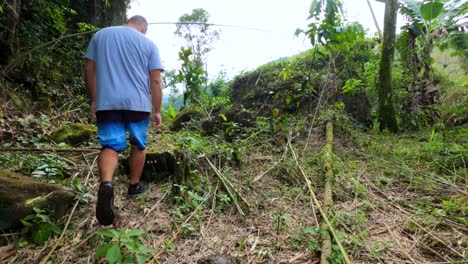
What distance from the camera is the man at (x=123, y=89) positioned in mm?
2324

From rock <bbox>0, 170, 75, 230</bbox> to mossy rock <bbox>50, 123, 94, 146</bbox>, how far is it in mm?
1551

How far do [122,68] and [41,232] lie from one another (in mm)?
1362

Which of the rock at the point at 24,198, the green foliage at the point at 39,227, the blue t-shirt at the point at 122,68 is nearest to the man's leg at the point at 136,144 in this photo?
the blue t-shirt at the point at 122,68

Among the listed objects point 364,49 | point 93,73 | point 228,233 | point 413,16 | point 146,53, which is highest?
point 413,16

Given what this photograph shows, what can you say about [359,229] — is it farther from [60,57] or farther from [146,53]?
[60,57]

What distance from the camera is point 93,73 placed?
2.59m

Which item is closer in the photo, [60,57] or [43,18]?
[43,18]

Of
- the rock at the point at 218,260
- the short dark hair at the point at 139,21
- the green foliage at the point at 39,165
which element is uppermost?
the short dark hair at the point at 139,21

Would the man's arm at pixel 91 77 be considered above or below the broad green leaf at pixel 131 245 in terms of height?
above

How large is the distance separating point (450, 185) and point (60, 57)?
751 cm

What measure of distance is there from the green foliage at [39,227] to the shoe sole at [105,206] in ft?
1.01

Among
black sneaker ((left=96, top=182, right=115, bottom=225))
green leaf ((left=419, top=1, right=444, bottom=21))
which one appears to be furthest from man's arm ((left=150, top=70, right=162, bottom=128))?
green leaf ((left=419, top=1, right=444, bottom=21))

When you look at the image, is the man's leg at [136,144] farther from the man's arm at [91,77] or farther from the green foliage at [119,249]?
the green foliage at [119,249]

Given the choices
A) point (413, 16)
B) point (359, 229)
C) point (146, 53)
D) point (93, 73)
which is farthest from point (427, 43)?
point (93, 73)
